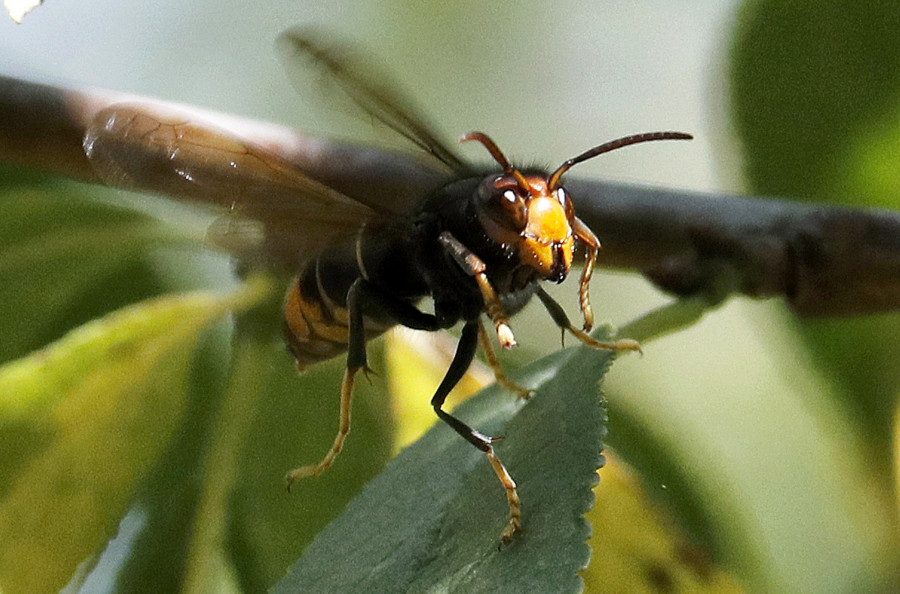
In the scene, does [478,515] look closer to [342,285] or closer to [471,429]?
[471,429]

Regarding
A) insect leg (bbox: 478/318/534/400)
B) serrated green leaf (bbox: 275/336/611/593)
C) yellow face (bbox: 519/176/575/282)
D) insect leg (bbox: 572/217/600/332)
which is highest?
yellow face (bbox: 519/176/575/282)

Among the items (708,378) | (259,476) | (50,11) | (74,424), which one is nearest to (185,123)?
(74,424)

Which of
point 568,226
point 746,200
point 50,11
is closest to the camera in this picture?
point 568,226

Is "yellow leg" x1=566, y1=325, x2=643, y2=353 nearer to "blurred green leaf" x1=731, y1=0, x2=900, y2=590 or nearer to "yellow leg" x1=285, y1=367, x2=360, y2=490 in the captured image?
"yellow leg" x1=285, y1=367, x2=360, y2=490

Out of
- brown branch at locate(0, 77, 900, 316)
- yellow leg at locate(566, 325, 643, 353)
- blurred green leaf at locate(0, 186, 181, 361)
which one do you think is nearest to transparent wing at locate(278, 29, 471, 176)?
brown branch at locate(0, 77, 900, 316)

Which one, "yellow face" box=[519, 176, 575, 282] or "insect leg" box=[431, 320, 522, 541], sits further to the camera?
"yellow face" box=[519, 176, 575, 282]

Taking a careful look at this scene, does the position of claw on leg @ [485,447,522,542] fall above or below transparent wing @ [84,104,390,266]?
below

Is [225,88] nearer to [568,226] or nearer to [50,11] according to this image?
[50,11]
